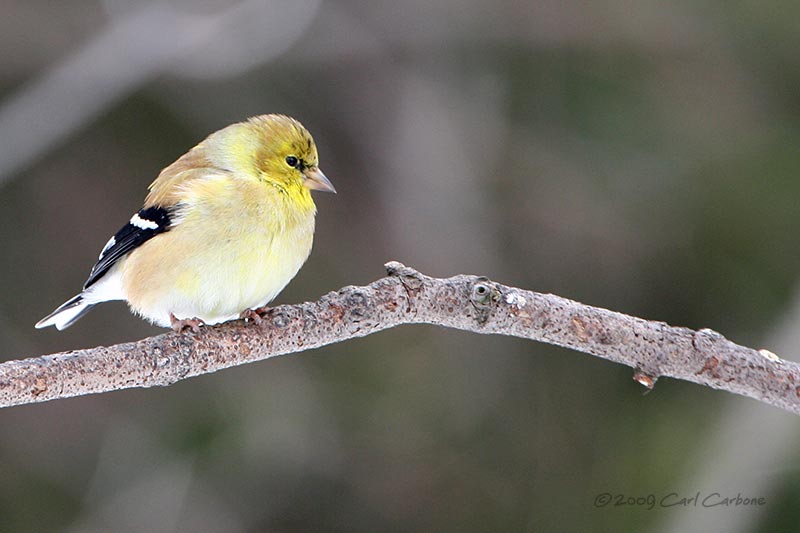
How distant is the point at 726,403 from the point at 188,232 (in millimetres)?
3418

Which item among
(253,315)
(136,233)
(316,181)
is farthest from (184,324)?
(316,181)

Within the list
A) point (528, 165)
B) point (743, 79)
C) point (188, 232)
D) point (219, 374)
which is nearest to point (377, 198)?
point (528, 165)

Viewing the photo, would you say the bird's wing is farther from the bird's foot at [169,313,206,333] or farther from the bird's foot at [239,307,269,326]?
the bird's foot at [239,307,269,326]

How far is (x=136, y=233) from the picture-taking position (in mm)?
3885

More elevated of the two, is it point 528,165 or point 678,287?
point 528,165

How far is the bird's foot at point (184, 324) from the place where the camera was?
10.5 feet

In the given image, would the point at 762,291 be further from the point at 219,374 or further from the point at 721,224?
the point at 219,374

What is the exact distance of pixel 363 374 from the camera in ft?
19.6

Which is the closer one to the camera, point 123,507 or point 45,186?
point 123,507

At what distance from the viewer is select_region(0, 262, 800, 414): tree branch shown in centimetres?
283

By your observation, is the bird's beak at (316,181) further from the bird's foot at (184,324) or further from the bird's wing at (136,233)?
the bird's foot at (184,324)

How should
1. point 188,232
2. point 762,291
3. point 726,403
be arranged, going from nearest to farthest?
point 188,232 → point 726,403 → point 762,291
